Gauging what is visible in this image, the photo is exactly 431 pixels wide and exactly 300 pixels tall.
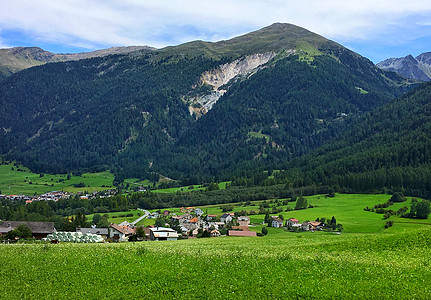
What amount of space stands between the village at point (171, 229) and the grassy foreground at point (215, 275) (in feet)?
126

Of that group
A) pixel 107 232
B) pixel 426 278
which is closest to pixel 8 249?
pixel 426 278

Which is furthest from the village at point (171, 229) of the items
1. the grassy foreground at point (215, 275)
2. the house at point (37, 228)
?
the grassy foreground at point (215, 275)

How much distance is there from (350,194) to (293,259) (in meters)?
158

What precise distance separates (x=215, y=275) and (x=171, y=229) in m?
84.8

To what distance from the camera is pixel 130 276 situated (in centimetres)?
2914

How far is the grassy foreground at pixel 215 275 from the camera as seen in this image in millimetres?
25531

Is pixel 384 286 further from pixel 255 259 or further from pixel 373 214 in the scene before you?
pixel 373 214

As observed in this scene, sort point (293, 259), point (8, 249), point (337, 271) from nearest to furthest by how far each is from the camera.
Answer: point (337, 271), point (293, 259), point (8, 249)

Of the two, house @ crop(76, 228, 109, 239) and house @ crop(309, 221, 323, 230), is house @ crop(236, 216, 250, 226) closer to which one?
house @ crop(309, 221, 323, 230)

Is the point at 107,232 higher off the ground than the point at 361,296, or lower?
lower

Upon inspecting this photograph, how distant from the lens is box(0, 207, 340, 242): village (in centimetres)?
9089

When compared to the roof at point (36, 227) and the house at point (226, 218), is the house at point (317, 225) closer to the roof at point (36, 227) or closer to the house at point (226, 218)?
the house at point (226, 218)

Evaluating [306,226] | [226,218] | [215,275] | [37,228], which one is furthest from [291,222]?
[215,275]

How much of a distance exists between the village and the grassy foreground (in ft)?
126
